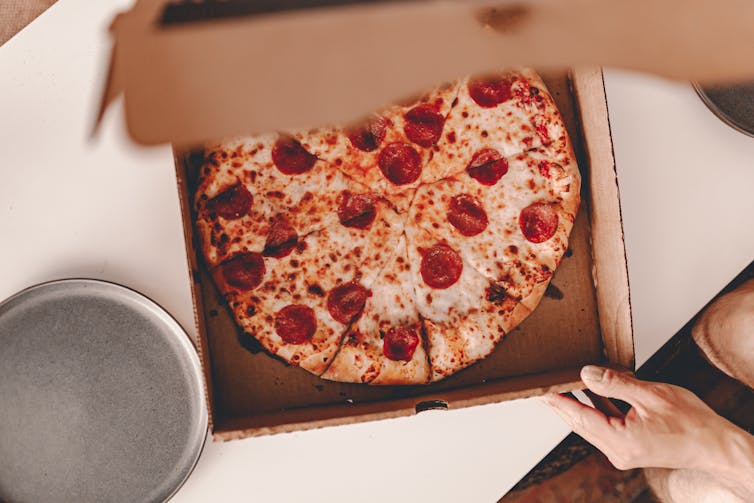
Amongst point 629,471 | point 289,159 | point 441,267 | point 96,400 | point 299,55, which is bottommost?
point 629,471

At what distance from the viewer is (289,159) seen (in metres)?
1.12

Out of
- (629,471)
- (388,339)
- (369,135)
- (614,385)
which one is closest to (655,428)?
(614,385)

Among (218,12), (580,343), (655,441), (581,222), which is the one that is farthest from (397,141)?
(218,12)

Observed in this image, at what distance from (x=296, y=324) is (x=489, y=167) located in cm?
46

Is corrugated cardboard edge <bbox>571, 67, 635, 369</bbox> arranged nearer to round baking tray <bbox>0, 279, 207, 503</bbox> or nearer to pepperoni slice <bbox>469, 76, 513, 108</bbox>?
pepperoni slice <bbox>469, 76, 513, 108</bbox>

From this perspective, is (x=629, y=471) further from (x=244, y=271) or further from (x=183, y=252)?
(x=183, y=252)

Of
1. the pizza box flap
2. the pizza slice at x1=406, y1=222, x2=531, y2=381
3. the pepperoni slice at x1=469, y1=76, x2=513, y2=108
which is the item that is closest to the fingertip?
the pizza slice at x1=406, y1=222, x2=531, y2=381

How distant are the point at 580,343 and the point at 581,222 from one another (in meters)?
0.23

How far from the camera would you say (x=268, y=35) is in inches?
8.2

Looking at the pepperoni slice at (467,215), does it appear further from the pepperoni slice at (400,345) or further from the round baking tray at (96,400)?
the round baking tray at (96,400)

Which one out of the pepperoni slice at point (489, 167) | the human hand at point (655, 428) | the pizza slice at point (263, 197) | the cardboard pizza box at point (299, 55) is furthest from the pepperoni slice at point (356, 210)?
the cardboard pizza box at point (299, 55)

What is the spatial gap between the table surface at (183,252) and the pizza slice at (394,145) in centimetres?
30

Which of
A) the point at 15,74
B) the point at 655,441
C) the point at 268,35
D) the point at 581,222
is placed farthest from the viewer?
the point at 581,222

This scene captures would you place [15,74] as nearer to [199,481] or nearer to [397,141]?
[397,141]
